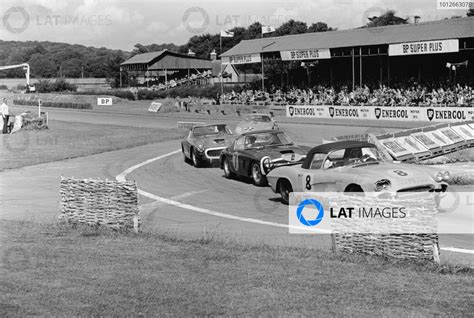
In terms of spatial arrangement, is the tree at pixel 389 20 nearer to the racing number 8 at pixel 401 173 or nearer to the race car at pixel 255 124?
the race car at pixel 255 124

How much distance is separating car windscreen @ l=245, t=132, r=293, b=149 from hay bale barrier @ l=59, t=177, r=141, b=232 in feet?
22.9

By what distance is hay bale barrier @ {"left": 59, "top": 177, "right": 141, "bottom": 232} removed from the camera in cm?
1220

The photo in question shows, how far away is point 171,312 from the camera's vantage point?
260 inches

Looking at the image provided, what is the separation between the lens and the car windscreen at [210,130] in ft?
78.6

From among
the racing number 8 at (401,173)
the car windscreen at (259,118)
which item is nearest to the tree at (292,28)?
the car windscreen at (259,118)

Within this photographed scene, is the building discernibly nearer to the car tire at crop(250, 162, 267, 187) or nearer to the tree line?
the car tire at crop(250, 162, 267, 187)

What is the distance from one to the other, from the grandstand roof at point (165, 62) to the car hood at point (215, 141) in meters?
64.1

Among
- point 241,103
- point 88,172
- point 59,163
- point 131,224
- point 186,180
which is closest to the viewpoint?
point 131,224

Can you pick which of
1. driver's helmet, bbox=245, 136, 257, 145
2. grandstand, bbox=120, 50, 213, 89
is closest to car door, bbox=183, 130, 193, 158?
driver's helmet, bbox=245, 136, 257, 145

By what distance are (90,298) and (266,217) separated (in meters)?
6.91

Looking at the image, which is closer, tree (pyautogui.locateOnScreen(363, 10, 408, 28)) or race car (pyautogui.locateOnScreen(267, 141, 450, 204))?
race car (pyautogui.locateOnScreen(267, 141, 450, 204))

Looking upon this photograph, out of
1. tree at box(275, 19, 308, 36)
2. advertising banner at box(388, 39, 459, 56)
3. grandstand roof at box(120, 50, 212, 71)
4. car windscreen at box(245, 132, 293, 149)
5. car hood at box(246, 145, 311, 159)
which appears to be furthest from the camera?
tree at box(275, 19, 308, 36)

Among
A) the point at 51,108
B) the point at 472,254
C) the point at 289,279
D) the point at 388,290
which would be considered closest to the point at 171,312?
the point at 289,279

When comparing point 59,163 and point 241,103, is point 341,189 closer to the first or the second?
point 59,163
